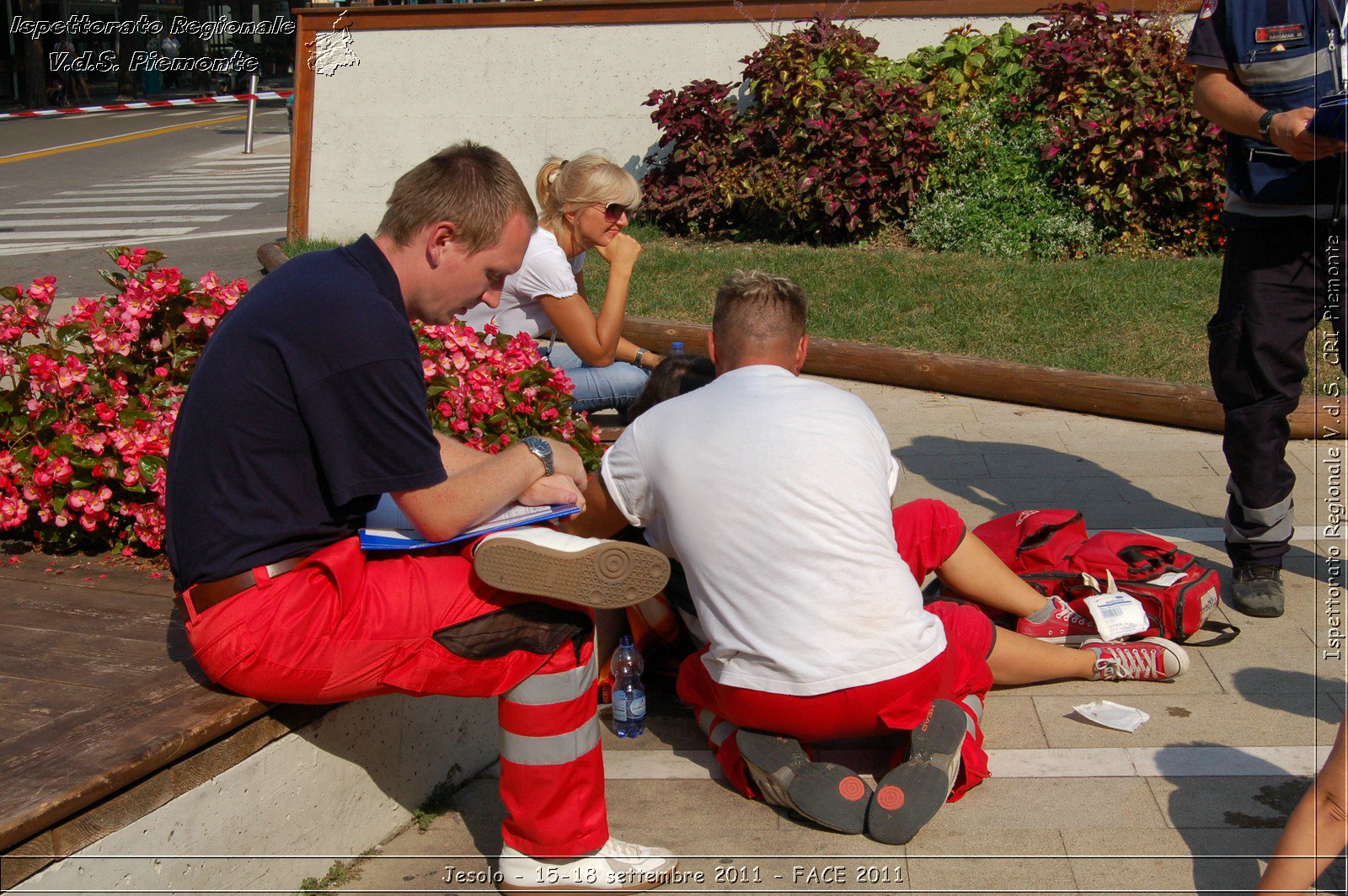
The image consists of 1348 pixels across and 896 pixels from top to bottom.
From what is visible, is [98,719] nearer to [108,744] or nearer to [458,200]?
[108,744]

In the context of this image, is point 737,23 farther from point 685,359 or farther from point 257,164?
point 257,164

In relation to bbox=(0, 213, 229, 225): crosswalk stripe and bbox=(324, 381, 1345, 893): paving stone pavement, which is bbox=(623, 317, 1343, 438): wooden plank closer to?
bbox=(324, 381, 1345, 893): paving stone pavement

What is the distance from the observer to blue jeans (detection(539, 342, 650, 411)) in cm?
556

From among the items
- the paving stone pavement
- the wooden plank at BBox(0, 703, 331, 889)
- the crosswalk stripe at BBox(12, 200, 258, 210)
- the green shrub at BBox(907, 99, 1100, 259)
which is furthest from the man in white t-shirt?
the crosswalk stripe at BBox(12, 200, 258, 210)

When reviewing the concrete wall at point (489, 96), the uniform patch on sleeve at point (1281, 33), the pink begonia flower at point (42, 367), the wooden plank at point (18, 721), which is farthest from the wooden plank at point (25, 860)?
the concrete wall at point (489, 96)

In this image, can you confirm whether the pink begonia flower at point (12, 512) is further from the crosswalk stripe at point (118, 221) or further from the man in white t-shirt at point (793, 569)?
the crosswalk stripe at point (118, 221)

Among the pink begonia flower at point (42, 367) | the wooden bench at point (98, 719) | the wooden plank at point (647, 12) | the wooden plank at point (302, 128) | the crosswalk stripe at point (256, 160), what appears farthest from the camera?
the crosswalk stripe at point (256, 160)

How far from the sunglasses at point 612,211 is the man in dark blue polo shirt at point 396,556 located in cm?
232

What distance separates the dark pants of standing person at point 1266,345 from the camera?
4.04 m

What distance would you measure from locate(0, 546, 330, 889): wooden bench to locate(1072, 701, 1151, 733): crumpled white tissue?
219 cm

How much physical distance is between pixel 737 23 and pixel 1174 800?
8.51 meters

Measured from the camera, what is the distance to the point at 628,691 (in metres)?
3.59

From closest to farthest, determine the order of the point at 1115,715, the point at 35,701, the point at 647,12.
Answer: the point at 35,701 < the point at 1115,715 < the point at 647,12

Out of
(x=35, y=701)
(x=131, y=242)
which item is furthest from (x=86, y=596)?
(x=131, y=242)
